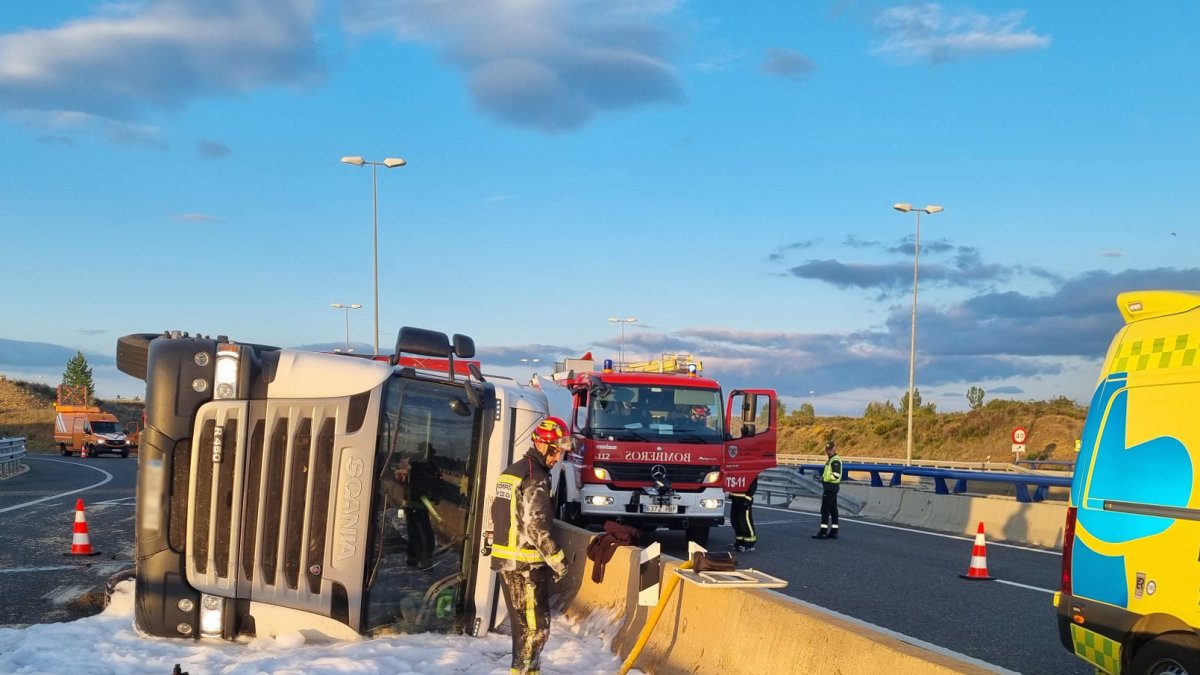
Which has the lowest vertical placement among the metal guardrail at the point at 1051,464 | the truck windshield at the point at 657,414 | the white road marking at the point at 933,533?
the metal guardrail at the point at 1051,464

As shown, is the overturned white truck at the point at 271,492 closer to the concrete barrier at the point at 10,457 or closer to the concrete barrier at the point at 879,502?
the concrete barrier at the point at 879,502

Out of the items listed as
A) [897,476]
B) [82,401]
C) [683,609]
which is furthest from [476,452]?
[82,401]

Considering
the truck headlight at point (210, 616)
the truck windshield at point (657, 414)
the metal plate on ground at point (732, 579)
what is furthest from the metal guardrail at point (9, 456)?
the metal plate on ground at point (732, 579)

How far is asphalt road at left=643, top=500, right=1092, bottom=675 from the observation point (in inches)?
339

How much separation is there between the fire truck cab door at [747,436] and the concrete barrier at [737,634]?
5.86 m

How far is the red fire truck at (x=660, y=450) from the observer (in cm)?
1380

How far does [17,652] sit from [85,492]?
66.3 ft

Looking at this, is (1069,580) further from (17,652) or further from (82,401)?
(82,401)

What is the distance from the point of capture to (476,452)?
26.1 feet

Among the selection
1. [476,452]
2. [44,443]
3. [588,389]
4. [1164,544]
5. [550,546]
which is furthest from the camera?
[44,443]

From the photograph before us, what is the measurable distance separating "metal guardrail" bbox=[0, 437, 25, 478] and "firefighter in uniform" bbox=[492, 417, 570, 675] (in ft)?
106

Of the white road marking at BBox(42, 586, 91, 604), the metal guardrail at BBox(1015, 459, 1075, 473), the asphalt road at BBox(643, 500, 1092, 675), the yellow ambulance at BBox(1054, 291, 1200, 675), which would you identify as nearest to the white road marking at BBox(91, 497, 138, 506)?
the asphalt road at BBox(643, 500, 1092, 675)

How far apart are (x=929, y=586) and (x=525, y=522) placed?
22.5ft

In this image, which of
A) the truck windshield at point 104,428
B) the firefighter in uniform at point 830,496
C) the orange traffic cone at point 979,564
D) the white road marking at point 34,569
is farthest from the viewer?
the truck windshield at point 104,428
